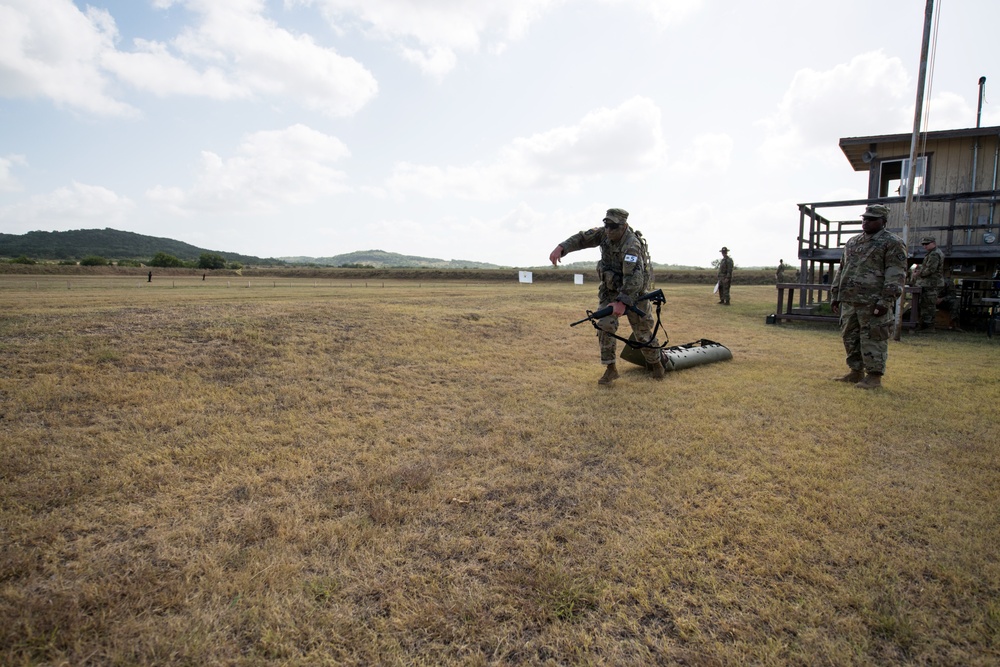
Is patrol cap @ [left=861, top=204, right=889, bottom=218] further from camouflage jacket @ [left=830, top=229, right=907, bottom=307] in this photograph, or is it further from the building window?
the building window

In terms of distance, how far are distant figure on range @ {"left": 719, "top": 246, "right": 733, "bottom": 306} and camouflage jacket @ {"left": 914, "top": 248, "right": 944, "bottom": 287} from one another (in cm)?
637

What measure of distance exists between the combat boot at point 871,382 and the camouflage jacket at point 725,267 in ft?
40.5

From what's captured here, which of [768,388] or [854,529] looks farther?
[768,388]

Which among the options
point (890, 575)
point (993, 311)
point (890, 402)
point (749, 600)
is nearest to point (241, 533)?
point (749, 600)

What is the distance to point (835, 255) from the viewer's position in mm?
14844

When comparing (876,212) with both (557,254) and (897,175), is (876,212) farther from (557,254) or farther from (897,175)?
→ (897,175)

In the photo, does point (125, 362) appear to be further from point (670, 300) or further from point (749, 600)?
point (670, 300)

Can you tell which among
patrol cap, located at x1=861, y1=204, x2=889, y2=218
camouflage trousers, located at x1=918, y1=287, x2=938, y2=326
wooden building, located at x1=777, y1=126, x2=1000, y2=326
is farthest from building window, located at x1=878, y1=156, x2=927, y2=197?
patrol cap, located at x1=861, y1=204, x2=889, y2=218

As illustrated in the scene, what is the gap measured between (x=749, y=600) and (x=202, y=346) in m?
7.03

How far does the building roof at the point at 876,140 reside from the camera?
14.3 meters

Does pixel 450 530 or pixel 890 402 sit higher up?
pixel 890 402

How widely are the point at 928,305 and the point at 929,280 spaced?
24.4 inches

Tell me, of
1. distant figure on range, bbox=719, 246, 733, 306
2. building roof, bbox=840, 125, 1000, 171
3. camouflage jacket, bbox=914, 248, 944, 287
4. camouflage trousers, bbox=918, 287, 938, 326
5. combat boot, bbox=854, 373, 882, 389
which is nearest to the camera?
combat boot, bbox=854, 373, 882, 389

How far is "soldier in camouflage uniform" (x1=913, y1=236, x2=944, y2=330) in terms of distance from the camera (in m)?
11.7
